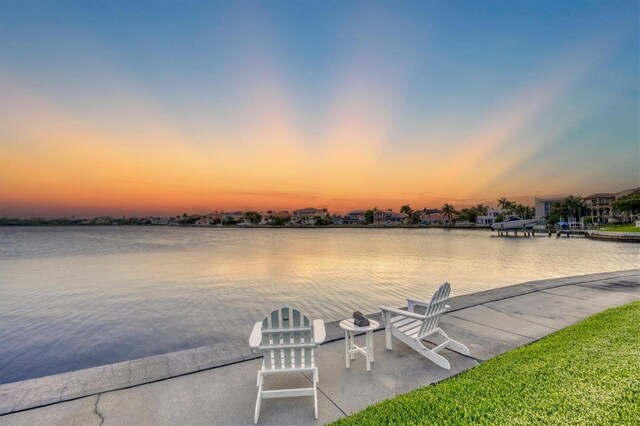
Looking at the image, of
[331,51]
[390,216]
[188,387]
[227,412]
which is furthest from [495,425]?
[390,216]

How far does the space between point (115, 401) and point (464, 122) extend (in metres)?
27.8

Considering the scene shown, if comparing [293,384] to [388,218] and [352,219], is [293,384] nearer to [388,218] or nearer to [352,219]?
[388,218]

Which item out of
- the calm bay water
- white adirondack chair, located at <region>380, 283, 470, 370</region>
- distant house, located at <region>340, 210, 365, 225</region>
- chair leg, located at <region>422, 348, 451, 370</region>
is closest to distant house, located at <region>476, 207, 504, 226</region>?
distant house, located at <region>340, 210, 365, 225</region>

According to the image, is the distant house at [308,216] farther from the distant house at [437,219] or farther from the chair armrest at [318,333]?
the chair armrest at [318,333]

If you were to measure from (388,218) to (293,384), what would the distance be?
173m

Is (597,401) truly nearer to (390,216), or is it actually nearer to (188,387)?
(188,387)

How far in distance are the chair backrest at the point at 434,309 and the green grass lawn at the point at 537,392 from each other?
29.0 inches

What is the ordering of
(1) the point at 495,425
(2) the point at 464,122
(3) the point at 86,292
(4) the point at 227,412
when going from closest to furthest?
(1) the point at 495,425 → (4) the point at 227,412 → (3) the point at 86,292 → (2) the point at 464,122

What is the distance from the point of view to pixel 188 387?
384 centimetres

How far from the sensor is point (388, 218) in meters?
172

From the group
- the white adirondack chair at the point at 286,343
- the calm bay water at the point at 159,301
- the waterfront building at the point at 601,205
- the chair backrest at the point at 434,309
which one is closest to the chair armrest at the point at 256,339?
the white adirondack chair at the point at 286,343

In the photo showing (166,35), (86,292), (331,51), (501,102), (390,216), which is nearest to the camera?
(86,292)

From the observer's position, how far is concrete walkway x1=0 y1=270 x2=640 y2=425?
326cm

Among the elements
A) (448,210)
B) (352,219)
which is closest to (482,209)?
(448,210)
